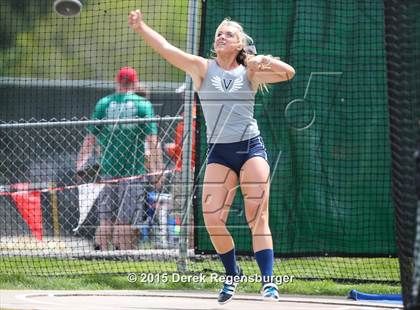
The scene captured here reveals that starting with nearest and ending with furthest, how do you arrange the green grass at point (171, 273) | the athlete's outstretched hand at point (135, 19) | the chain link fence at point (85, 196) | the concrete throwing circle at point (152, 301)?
the athlete's outstretched hand at point (135, 19) → the concrete throwing circle at point (152, 301) → the green grass at point (171, 273) → the chain link fence at point (85, 196)

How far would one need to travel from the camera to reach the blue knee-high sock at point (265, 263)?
6.66m

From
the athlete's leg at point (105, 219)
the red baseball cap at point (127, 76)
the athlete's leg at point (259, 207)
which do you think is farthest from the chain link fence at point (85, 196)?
the athlete's leg at point (259, 207)

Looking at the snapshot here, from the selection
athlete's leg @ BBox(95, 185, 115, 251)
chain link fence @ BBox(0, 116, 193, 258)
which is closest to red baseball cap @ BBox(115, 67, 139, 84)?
chain link fence @ BBox(0, 116, 193, 258)

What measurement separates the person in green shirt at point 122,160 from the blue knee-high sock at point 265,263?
312 centimetres

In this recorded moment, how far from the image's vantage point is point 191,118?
907cm

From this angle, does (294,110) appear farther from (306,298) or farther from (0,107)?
(0,107)

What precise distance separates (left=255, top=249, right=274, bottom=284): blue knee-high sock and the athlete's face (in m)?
1.52

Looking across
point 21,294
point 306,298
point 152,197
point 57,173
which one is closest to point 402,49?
point 306,298

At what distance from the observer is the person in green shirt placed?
31.8 feet

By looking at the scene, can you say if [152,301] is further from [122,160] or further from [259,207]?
[122,160]

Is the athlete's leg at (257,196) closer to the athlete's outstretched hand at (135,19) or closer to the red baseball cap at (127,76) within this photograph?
the athlete's outstretched hand at (135,19)

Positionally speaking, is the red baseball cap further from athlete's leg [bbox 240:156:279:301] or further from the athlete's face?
athlete's leg [bbox 240:156:279:301]

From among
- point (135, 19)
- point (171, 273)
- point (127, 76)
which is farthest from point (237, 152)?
point (127, 76)

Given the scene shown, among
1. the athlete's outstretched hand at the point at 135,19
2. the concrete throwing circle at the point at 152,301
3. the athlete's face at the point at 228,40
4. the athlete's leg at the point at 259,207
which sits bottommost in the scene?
the concrete throwing circle at the point at 152,301
